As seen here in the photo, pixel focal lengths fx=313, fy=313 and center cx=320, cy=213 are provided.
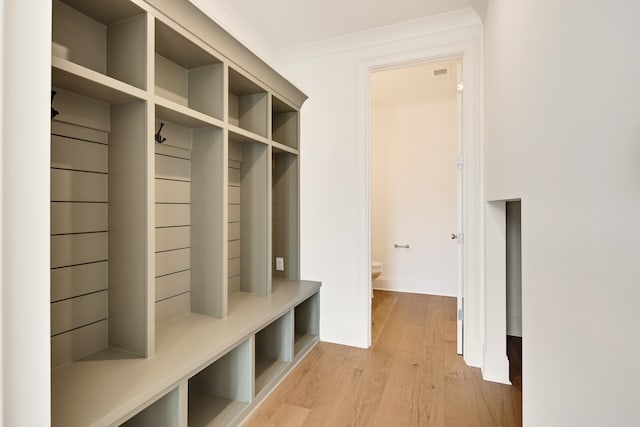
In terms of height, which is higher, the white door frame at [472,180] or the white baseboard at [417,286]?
the white door frame at [472,180]

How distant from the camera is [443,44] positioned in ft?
7.68

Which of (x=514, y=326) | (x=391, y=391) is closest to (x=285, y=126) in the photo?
(x=391, y=391)

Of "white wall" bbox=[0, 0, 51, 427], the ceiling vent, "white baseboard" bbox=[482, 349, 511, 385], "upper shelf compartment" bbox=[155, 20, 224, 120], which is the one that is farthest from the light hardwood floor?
the ceiling vent

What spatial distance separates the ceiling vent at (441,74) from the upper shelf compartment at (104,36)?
2.74 m

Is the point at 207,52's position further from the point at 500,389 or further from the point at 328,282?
the point at 500,389

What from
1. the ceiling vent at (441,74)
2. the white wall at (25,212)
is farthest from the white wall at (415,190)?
the white wall at (25,212)

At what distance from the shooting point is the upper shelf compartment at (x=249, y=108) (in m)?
2.31

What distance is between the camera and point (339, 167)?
2.65m

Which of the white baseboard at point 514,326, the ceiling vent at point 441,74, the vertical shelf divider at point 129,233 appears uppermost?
the ceiling vent at point 441,74

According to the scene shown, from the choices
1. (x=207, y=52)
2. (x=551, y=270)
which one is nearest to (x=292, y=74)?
(x=207, y=52)

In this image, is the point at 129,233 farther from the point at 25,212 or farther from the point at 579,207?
the point at 579,207

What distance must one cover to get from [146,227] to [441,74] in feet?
10.3

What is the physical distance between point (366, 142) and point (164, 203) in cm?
159

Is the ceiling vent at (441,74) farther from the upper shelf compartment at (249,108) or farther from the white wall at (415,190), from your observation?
the upper shelf compartment at (249,108)
